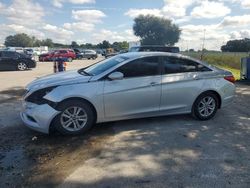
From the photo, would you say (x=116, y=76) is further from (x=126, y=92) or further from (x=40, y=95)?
(x=40, y=95)

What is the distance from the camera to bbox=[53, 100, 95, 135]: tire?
19.8 ft

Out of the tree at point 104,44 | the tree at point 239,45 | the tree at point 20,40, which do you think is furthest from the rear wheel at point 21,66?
the tree at point 20,40

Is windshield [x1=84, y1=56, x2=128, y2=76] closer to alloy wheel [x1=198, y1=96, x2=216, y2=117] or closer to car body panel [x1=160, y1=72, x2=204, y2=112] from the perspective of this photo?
car body panel [x1=160, y1=72, x2=204, y2=112]

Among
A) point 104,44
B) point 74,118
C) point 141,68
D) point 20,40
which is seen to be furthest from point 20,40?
point 74,118

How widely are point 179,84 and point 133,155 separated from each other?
7.95 feet

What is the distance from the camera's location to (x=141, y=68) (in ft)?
22.5

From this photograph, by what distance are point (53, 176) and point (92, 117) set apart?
206cm

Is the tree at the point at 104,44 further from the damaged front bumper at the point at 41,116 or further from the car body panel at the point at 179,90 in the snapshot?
the damaged front bumper at the point at 41,116

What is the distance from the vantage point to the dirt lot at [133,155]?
4.37 m

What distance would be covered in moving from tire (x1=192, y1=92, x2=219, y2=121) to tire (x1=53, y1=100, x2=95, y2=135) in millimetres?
2448

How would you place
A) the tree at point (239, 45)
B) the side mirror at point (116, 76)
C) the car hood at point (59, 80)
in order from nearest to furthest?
1. the car hood at point (59, 80)
2. the side mirror at point (116, 76)
3. the tree at point (239, 45)

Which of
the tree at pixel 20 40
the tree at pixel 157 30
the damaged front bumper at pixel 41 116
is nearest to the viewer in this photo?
the damaged front bumper at pixel 41 116

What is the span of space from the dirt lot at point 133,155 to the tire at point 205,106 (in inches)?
7.1

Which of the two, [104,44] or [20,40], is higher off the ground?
[20,40]
